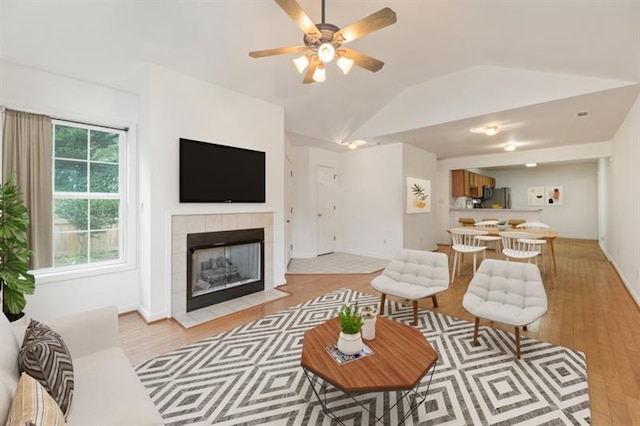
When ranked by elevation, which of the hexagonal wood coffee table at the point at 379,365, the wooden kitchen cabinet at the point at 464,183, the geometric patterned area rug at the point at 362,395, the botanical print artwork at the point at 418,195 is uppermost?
the wooden kitchen cabinet at the point at 464,183

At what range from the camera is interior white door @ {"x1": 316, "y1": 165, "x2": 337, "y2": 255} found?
6.64m

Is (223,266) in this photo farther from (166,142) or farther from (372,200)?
(372,200)

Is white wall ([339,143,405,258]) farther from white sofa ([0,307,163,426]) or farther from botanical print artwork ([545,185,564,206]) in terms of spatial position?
botanical print artwork ([545,185,564,206])

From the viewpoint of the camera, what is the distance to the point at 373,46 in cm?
345

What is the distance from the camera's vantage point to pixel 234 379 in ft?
6.89

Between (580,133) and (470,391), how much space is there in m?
5.70

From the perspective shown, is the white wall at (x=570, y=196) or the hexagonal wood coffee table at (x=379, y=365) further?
the white wall at (x=570, y=196)

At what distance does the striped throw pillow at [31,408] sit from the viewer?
892 millimetres

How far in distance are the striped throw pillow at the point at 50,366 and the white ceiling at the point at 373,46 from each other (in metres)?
2.61

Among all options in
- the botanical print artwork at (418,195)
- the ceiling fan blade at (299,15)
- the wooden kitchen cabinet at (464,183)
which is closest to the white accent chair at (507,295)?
the ceiling fan blade at (299,15)

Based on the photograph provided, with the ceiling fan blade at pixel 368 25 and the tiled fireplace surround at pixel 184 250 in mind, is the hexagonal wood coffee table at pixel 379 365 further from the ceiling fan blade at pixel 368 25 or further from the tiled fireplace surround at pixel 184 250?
the ceiling fan blade at pixel 368 25

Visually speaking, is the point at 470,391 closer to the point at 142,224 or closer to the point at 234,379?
the point at 234,379

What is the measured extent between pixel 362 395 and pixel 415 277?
163 cm

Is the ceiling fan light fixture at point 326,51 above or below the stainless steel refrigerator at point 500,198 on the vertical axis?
above
